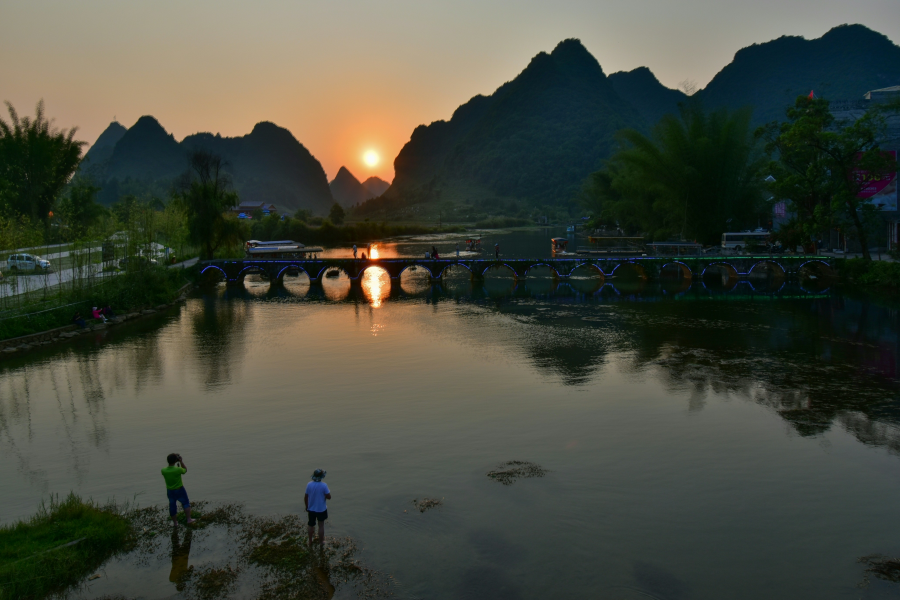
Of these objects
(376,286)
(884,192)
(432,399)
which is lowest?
(432,399)

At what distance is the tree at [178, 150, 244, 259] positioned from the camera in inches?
3123

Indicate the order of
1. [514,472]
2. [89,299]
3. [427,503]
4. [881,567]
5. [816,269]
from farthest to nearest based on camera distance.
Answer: [816,269]
[89,299]
[514,472]
[427,503]
[881,567]

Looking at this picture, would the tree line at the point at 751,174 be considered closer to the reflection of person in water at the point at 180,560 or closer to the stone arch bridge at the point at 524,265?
the stone arch bridge at the point at 524,265

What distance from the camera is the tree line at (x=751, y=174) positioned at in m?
60.9

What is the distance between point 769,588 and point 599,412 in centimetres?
1226

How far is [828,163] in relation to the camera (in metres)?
62.0

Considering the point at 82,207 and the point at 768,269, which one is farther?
the point at 82,207

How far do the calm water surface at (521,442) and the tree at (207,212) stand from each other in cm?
3681

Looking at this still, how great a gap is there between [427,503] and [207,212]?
7163 cm

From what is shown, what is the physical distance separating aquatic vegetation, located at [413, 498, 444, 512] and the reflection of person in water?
6061 mm

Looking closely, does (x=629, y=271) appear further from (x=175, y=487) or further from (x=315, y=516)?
(x=175, y=487)

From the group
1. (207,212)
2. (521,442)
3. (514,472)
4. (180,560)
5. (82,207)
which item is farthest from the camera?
(82,207)

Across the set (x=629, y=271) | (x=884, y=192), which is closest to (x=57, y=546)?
(x=629, y=271)

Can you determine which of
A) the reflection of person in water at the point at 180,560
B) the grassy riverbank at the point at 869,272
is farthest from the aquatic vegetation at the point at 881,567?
the grassy riverbank at the point at 869,272
